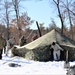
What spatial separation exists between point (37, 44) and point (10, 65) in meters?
4.57

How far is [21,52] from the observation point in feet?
61.9

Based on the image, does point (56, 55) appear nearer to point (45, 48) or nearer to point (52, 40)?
point (45, 48)

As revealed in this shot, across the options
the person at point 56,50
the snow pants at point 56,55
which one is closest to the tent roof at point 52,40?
the person at point 56,50

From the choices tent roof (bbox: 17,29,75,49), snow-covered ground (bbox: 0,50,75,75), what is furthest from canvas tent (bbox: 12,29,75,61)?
snow-covered ground (bbox: 0,50,75,75)

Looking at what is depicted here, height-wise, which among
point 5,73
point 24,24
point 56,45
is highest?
point 24,24

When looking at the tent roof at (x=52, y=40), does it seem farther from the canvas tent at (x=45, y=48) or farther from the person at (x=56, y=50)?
the person at (x=56, y=50)

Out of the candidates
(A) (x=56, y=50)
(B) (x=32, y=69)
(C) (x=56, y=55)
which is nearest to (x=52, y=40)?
(A) (x=56, y=50)

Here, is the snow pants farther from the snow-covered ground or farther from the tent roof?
the snow-covered ground

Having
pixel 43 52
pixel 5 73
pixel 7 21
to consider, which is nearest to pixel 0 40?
pixel 43 52

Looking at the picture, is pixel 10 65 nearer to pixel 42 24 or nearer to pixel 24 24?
pixel 24 24

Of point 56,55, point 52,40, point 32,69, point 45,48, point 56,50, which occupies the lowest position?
point 32,69

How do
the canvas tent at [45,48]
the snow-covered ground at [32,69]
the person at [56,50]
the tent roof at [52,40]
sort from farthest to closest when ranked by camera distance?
the tent roof at [52,40]
the person at [56,50]
the canvas tent at [45,48]
the snow-covered ground at [32,69]

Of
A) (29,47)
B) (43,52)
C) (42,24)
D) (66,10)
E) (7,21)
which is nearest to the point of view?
(43,52)

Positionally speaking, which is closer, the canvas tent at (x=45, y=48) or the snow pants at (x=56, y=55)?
the canvas tent at (x=45, y=48)
